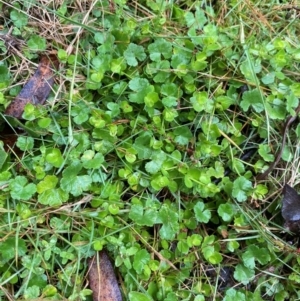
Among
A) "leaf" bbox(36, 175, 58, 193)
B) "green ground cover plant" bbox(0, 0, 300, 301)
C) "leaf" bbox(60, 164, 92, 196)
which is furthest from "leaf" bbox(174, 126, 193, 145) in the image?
"leaf" bbox(36, 175, 58, 193)

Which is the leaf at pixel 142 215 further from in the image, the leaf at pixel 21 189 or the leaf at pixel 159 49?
the leaf at pixel 159 49

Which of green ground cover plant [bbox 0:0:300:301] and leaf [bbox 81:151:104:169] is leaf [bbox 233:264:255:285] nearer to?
green ground cover plant [bbox 0:0:300:301]

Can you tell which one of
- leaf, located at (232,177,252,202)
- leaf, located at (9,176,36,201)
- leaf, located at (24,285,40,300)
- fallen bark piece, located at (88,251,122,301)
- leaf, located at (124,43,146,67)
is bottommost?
fallen bark piece, located at (88,251,122,301)

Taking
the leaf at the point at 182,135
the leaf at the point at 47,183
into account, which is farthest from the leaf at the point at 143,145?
the leaf at the point at 47,183

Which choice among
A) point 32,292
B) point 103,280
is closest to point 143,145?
point 103,280

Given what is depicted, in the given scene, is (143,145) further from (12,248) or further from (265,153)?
(12,248)

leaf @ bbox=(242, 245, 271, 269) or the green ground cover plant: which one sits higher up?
the green ground cover plant

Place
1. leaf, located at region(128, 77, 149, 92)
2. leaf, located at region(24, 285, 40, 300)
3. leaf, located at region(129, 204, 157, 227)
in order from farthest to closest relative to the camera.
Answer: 1. leaf, located at region(128, 77, 149, 92)
2. leaf, located at region(129, 204, 157, 227)
3. leaf, located at region(24, 285, 40, 300)
